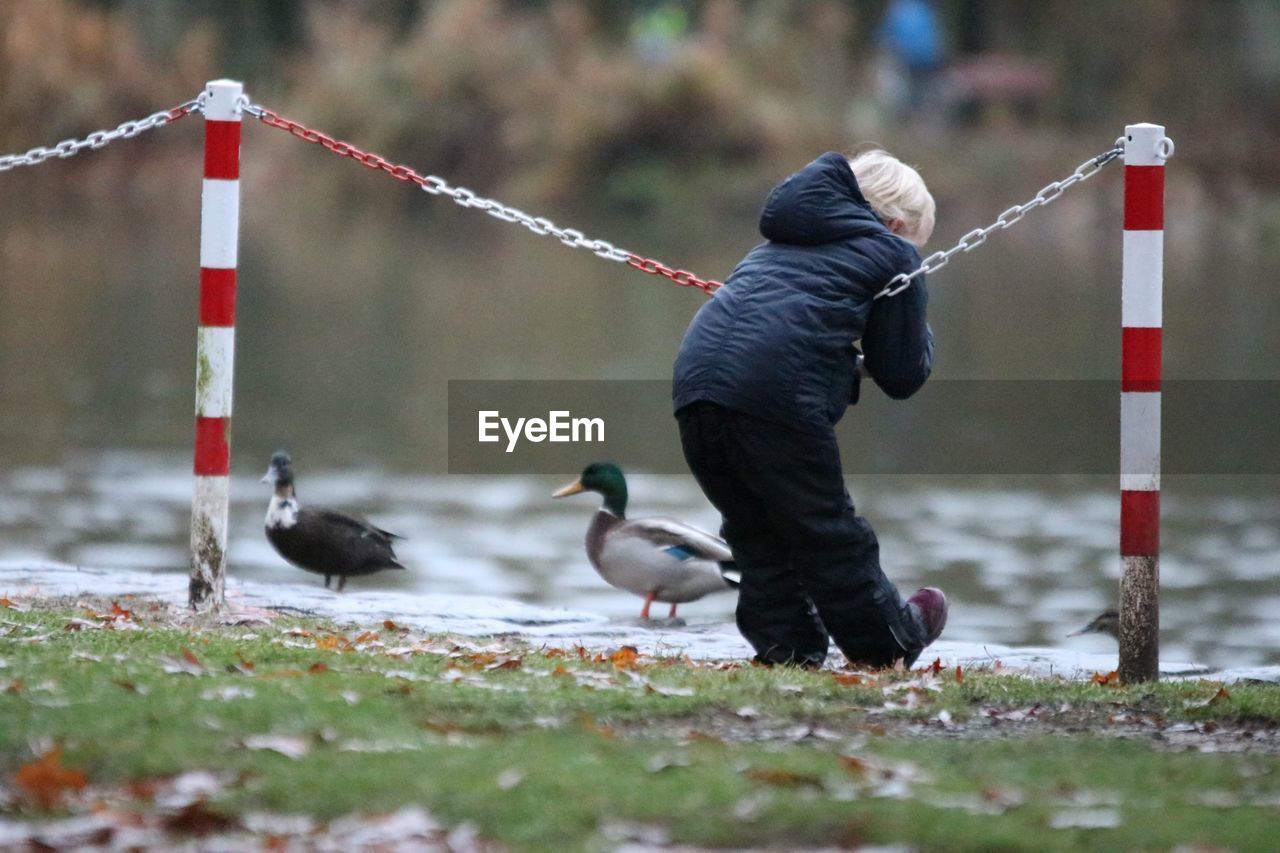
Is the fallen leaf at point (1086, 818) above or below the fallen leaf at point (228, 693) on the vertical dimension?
below

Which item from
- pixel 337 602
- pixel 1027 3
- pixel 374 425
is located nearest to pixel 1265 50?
pixel 1027 3

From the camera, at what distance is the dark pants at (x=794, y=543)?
20.8 feet

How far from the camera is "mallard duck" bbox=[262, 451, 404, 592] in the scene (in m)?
8.23

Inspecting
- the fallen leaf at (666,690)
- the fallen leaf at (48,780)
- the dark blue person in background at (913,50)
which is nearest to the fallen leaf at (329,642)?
the fallen leaf at (666,690)

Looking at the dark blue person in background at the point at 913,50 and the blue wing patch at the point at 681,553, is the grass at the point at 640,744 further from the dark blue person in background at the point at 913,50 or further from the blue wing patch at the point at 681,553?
the dark blue person in background at the point at 913,50

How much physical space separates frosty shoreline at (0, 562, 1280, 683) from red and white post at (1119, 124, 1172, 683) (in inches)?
25.2

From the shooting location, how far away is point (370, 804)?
4332 mm

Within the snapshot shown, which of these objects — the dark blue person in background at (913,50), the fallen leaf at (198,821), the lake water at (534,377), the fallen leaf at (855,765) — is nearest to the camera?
the fallen leaf at (198,821)

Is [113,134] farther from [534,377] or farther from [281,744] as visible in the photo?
[534,377]

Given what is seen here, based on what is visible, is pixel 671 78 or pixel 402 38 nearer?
pixel 671 78

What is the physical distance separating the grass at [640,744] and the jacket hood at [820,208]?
1.24 m

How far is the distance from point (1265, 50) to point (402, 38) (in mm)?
15280

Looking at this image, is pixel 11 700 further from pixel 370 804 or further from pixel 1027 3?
pixel 1027 3

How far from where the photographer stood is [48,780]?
4445 mm
